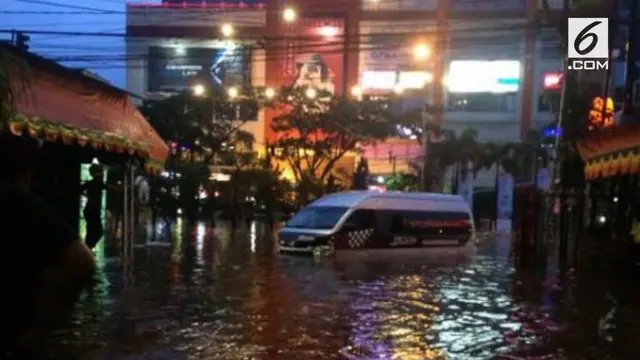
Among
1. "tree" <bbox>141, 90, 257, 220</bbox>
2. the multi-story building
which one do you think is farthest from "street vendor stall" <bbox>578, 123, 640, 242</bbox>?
the multi-story building

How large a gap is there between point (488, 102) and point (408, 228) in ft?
92.5

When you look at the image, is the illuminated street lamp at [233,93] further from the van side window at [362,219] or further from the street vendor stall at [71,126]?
the street vendor stall at [71,126]

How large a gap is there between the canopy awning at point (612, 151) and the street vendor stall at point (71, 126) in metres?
8.30

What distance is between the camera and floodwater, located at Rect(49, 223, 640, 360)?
385 inches

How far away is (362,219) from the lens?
2416 centimetres

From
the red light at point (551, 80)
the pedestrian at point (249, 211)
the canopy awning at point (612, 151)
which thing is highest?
the red light at point (551, 80)

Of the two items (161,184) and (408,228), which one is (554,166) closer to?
(408,228)

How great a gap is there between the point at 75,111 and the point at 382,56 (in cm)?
4123

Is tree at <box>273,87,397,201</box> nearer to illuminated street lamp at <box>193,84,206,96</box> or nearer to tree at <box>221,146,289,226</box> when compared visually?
tree at <box>221,146,289,226</box>

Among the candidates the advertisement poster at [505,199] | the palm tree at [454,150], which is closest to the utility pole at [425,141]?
the palm tree at [454,150]

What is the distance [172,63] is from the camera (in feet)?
174

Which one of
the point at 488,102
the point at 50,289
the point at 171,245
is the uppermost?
the point at 488,102

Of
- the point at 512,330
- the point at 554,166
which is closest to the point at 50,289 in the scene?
the point at 512,330

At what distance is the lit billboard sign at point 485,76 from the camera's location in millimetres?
50688
